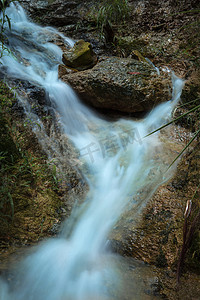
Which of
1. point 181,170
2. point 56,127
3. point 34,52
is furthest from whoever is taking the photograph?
point 34,52

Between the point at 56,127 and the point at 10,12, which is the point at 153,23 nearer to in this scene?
the point at 56,127

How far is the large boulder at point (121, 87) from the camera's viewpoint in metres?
3.74

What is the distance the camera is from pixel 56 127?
3.13 m

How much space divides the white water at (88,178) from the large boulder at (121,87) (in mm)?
204

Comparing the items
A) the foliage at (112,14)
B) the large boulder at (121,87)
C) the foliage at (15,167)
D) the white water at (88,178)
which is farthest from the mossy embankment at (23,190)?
the foliage at (112,14)

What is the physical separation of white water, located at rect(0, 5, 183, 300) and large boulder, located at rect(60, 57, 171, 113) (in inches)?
8.0

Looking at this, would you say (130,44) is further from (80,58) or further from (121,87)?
(121,87)

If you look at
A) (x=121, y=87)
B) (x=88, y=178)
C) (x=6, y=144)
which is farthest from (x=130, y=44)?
(x=6, y=144)

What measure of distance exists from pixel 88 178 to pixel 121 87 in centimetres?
190

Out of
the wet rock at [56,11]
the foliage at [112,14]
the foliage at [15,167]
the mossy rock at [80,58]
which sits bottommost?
the foliage at [15,167]

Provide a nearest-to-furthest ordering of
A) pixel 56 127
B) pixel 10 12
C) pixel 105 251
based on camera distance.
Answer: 1. pixel 105 251
2. pixel 56 127
3. pixel 10 12

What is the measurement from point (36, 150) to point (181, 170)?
172cm

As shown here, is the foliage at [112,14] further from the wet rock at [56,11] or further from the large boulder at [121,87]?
the large boulder at [121,87]

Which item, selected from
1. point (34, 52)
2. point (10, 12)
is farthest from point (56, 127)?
point (10, 12)
